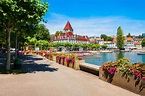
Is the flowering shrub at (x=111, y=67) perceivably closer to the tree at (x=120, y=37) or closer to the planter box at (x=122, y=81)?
the planter box at (x=122, y=81)

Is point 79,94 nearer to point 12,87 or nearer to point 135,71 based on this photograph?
point 135,71

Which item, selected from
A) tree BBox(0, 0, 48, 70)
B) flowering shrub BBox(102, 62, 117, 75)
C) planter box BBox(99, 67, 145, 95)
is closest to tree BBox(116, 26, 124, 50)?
tree BBox(0, 0, 48, 70)

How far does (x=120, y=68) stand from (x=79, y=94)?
3.02 metres

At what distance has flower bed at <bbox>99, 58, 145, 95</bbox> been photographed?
31.6ft

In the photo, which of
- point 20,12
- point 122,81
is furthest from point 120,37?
point 122,81

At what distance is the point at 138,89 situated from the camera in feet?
31.6

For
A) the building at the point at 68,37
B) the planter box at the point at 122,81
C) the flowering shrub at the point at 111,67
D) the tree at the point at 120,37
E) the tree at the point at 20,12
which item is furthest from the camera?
the building at the point at 68,37

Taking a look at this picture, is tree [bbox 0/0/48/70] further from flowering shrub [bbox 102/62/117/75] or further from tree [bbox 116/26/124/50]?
tree [bbox 116/26/124/50]

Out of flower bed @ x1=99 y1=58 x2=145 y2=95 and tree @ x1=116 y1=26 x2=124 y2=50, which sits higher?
tree @ x1=116 y1=26 x2=124 y2=50

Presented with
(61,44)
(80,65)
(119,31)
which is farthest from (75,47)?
(80,65)

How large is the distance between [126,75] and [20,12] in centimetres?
954

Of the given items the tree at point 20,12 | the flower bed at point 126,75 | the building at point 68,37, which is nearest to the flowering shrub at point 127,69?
the flower bed at point 126,75

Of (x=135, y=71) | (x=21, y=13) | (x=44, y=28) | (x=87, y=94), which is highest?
(x=44, y=28)

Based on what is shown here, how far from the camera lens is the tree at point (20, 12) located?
16.0m
